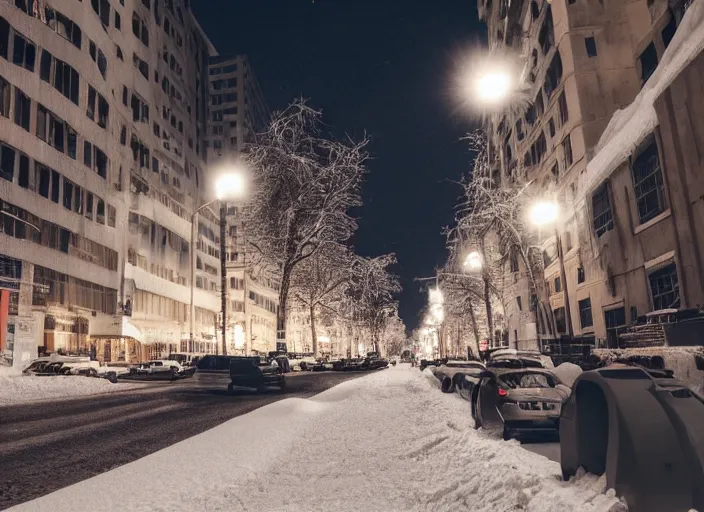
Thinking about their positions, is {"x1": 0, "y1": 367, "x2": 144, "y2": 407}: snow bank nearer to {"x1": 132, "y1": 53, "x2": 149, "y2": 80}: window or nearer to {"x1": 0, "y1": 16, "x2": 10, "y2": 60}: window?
{"x1": 0, "y1": 16, "x2": 10, "y2": 60}: window

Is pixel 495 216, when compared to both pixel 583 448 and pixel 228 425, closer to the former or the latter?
pixel 228 425

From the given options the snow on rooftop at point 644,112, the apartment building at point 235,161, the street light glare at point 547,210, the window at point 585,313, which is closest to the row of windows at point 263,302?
the apartment building at point 235,161

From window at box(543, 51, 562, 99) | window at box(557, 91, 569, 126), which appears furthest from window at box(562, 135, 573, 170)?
window at box(543, 51, 562, 99)

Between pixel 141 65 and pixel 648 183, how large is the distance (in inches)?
1846

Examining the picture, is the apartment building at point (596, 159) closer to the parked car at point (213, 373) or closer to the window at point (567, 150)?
the window at point (567, 150)

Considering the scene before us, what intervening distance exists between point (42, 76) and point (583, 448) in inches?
1563

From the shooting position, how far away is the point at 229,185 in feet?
111

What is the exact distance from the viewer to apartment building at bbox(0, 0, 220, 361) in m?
33.3

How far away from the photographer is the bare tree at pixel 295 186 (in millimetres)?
37875

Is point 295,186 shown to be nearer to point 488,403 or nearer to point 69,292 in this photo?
point 69,292

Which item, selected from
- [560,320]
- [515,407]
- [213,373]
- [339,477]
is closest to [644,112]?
[515,407]

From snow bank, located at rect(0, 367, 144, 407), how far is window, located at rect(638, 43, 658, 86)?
28.6 meters

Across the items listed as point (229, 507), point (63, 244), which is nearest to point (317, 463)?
point (229, 507)

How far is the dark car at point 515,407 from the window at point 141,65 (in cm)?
5185
